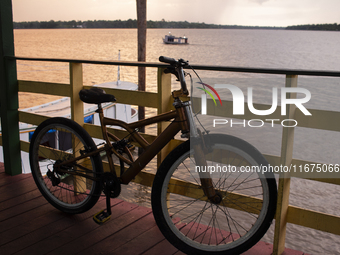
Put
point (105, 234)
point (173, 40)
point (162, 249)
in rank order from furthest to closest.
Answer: point (173, 40) < point (105, 234) < point (162, 249)

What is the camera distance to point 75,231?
2.23 m

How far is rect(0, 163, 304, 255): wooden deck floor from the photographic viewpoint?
2018 millimetres

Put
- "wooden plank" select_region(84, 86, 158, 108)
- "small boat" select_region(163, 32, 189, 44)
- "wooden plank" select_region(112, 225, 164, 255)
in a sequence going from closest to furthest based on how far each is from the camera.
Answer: "wooden plank" select_region(112, 225, 164, 255)
"wooden plank" select_region(84, 86, 158, 108)
"small boat" select_region(163, 32, 189, 44)

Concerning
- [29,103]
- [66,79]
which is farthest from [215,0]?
[29,103]

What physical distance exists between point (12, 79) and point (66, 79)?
29738 mm

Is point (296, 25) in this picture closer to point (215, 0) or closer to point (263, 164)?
Answer: point (215, 0)

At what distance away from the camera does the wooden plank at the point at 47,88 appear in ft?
8.96

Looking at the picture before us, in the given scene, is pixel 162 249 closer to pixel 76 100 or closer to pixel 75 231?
pixel 75 231

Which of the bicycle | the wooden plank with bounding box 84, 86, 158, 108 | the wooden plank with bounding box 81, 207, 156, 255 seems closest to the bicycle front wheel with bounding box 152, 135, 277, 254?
the bicycle

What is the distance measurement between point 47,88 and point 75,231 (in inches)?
47.8

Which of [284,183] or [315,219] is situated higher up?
[284,183]

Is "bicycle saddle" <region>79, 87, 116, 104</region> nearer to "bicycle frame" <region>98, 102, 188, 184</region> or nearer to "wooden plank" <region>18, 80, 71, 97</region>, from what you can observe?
"bicycle frame" <region>98, 102, 188, 184</region>

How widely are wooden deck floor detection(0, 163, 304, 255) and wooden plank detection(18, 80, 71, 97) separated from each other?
0.84 metres

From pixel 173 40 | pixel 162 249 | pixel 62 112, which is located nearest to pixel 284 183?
pixel 162 249
